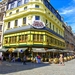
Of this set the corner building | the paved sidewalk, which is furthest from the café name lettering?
the paved sidewalk

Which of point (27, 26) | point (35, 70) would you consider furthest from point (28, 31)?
point (35, 70)

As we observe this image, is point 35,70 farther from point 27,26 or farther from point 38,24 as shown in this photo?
point 27,26

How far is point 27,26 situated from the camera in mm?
28047

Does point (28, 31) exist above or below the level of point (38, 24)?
below

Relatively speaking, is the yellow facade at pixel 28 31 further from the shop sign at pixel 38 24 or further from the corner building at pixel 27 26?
the shop sign at pixel 38 24

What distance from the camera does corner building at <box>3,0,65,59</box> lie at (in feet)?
89.4

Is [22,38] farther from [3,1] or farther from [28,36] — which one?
[3,1]

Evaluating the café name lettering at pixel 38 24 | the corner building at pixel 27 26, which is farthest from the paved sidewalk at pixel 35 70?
the café name lettering at pixel 38 24

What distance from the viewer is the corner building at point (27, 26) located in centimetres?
2723

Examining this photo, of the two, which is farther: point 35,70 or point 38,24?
point 38,24

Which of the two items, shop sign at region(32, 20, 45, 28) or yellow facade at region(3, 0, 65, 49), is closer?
yellow facade at region(3, 0, 65, 49)

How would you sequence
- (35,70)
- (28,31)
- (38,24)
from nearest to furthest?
1. (35,70)
2. (28,31)
3. (38,24)

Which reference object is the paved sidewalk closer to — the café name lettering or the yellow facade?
the yellow facade

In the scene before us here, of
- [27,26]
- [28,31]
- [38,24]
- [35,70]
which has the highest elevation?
[38,24]
